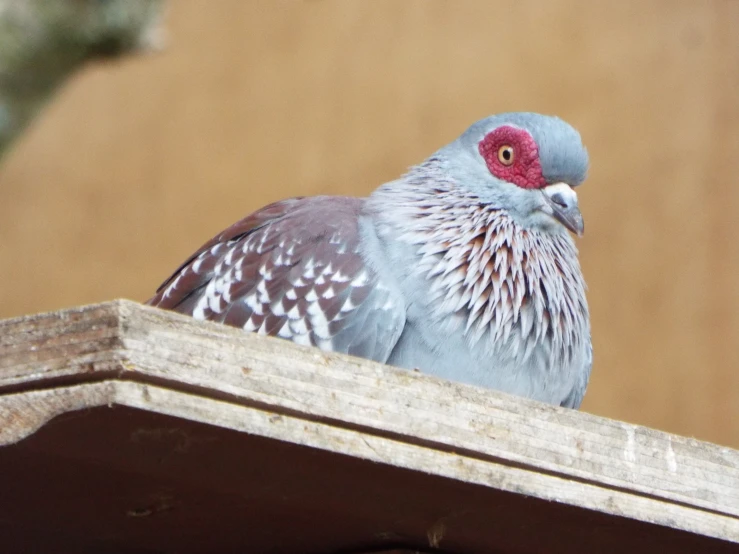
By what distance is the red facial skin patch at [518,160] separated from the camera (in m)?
2.79

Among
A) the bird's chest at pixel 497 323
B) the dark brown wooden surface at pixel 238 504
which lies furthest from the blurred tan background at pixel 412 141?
the dark brown wooden surface at pixel 238 504

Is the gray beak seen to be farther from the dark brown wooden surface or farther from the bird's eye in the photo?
the dark brown wooden surface

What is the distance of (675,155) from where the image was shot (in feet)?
16.2

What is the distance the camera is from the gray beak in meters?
2.72

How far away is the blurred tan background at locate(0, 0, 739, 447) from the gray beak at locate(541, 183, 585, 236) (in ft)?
7.49

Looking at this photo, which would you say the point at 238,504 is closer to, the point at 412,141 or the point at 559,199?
the point at 559,199

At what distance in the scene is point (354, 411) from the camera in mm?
1561

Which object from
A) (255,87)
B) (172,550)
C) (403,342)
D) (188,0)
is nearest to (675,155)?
(255,87)

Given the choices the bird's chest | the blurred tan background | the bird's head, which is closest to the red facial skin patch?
the bird's head

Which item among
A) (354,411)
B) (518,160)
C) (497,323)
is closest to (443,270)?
(497,323)

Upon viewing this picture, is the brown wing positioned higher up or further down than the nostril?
further down

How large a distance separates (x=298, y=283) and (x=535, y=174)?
623mm

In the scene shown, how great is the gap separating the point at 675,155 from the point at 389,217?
2.61m

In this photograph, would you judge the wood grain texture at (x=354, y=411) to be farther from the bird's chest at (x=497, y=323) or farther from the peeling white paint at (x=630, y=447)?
the bird's chest at (x=497, y=323)
